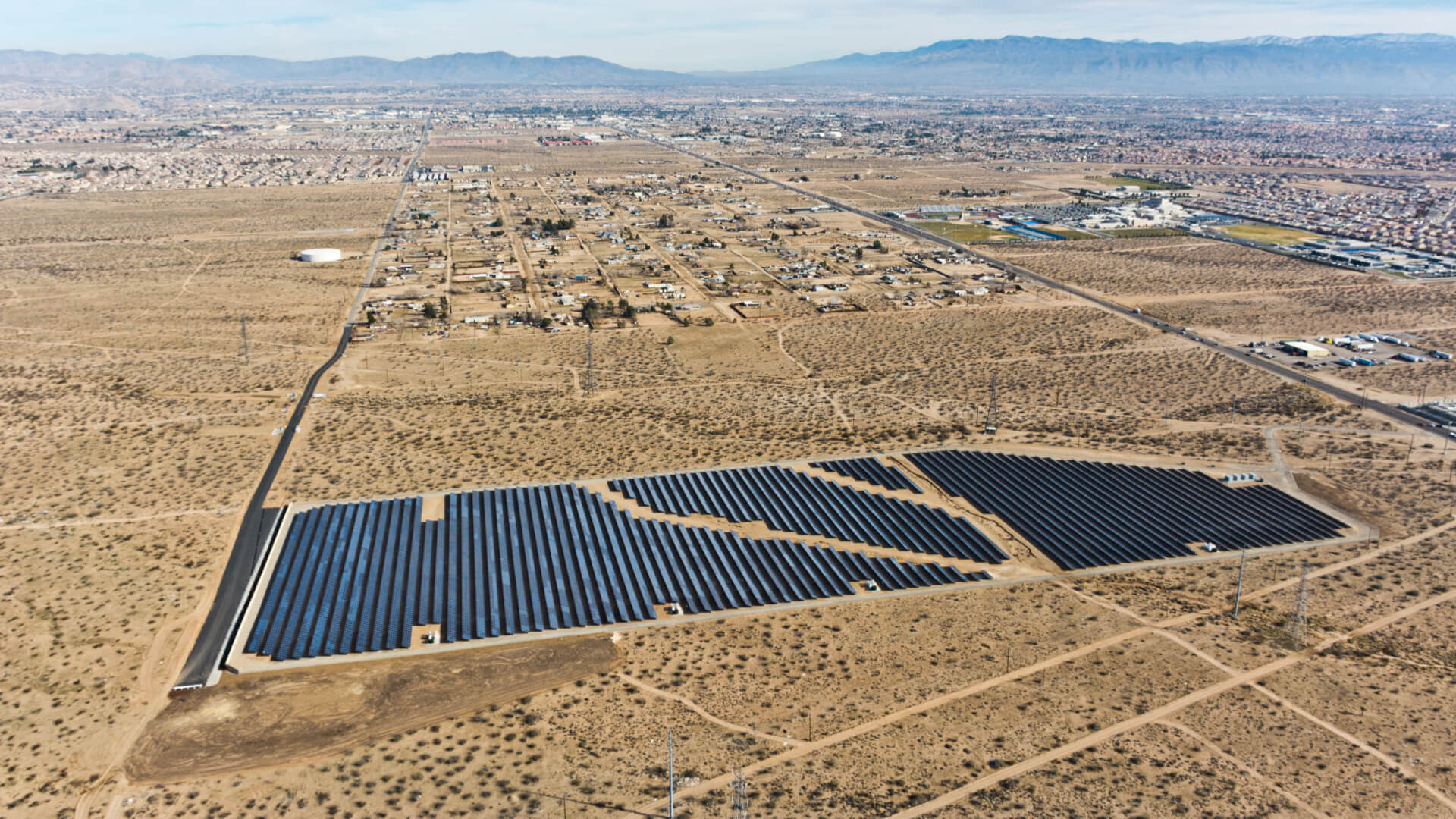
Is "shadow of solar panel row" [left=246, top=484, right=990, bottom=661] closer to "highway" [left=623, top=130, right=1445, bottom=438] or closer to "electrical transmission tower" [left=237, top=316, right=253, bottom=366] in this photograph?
"electrical transmission tower" [left=237, top=316, right=253, bottom=366]

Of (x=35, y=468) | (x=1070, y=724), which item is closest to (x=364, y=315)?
(x=35, y=468)

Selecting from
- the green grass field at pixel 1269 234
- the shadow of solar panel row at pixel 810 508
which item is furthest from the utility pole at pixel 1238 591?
the green grass field at pixel 1269 234

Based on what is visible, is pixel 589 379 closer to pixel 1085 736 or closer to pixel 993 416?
pixel 993 416

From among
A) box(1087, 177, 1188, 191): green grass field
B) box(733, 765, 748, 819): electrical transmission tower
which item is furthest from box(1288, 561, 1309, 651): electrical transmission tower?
box(1087, 177, 1188, 191): green grass field

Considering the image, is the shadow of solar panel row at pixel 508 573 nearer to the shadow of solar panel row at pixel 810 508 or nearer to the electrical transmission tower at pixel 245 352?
the shadow of solar panel row at pixel 810 508

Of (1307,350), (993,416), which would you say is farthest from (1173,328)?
(993,416)
